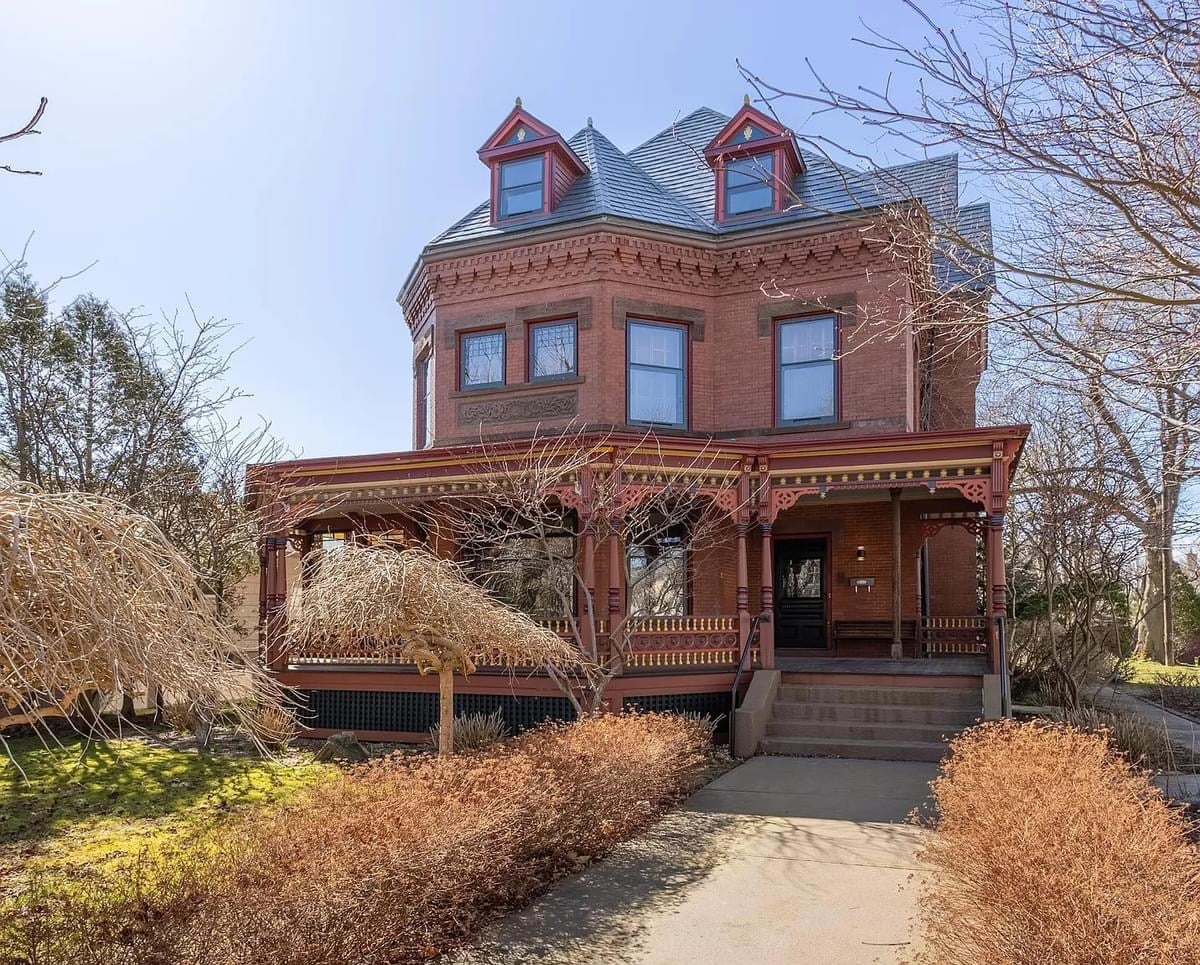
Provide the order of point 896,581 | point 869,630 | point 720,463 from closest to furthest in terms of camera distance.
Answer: point 720,463 → point 896,581 → point 869,630

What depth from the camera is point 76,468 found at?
1352cm

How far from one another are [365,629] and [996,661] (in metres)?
8.33

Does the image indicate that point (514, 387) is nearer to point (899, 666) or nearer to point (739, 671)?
point (739, 671)

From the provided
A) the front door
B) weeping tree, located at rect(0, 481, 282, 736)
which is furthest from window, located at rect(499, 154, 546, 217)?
weeping tree, located at rect(0, 481, 282, 736)

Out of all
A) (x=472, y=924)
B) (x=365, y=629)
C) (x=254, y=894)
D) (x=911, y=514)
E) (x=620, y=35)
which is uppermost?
(x=620, y=35)

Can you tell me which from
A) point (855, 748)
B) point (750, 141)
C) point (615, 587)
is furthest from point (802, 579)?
point (750, 141)

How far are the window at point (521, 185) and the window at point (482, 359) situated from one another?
7.84 feet

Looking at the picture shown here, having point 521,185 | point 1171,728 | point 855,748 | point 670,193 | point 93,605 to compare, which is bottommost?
point 1171,728

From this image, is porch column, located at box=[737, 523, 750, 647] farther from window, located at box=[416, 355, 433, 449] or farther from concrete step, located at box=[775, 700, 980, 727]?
window, located at box=[416, 355, 433, 449]

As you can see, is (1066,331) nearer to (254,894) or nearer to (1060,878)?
(1060,878)

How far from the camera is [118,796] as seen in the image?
10039 mm

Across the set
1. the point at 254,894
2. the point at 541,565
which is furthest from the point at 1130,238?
the point at 541,565

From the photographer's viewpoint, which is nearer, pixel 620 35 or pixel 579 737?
pixel 620 35

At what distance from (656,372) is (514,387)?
2.51 metres
